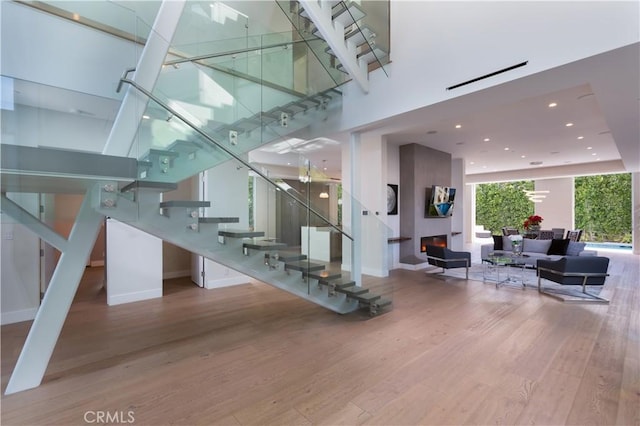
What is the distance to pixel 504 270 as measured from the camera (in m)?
7.83

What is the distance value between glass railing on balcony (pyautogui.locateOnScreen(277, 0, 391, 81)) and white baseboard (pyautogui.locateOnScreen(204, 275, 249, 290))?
4.88 meters

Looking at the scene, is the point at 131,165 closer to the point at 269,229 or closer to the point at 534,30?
the point at 269,229

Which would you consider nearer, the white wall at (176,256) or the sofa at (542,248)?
the white wall at (176,256)

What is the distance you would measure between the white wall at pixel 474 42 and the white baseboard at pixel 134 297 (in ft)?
16.2

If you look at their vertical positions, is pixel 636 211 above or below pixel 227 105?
below

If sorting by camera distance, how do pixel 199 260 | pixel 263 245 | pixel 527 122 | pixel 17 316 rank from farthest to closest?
1. pixel 527 122
2. pixel 199 260
3. pixel 17 316
4. pixel 263 245

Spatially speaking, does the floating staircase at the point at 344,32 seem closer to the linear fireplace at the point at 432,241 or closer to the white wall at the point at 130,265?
the white wall at the point at 130,265

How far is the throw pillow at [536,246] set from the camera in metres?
8.39

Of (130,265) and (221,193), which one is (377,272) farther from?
(130,265)

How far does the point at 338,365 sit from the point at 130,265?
4.25 m

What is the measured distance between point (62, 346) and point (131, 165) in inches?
97.0

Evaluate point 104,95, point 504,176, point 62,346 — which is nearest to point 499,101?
point 104,95

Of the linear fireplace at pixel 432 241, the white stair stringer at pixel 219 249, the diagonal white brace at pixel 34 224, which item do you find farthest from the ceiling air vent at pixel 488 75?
the diagonal white brace at pixel 34 224
